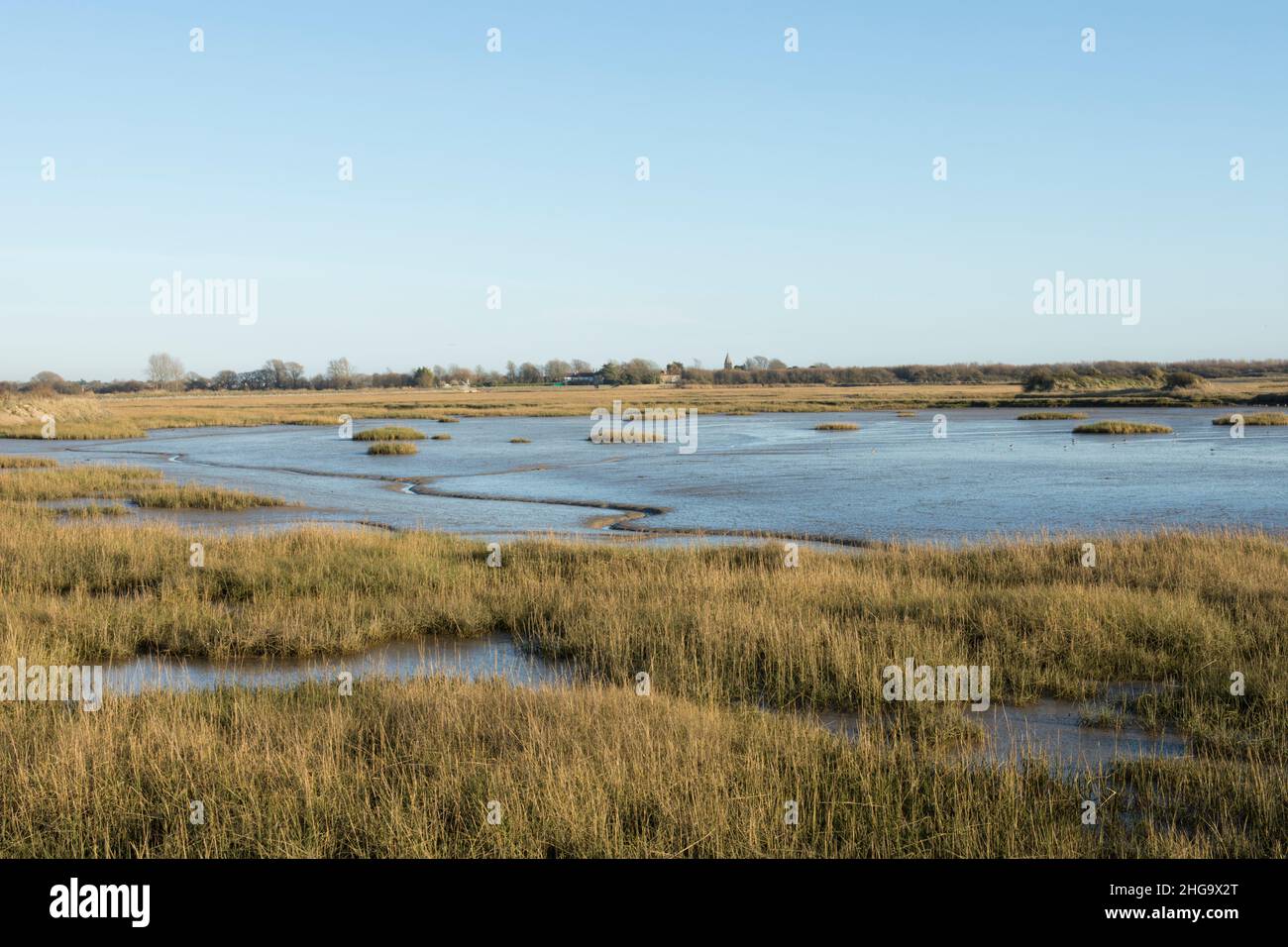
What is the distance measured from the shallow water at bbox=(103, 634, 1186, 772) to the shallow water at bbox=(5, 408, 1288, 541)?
35.4 ft

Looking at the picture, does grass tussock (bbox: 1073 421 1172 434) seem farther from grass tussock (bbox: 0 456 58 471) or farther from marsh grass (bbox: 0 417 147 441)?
marsh grass (bbox: 0 417 147 441)

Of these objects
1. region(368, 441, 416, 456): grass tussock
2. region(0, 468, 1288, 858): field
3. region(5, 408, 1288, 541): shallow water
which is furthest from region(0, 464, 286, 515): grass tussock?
region(368, 441, 416, 456): grass tussock

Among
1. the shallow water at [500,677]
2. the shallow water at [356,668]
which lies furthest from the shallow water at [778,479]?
the shallow water at [500,677]

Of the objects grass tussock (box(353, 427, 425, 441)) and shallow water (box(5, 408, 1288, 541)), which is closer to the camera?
shallow water (box(5, 408, 1288, 541))

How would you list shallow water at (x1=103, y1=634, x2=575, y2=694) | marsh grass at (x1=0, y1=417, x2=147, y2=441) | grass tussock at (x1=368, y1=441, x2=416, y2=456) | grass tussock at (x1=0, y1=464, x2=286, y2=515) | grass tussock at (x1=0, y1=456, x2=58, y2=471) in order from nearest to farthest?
shallow water at (x1=103, y1=634, x2=575, y2=694), grass tussock at (x1=0, y1=464, x2=286, y2=515), grass tussock at (x1=0, y1=456, x2=58, y2=471), grass tussock at (x1=368, y1=441, x2=416, y2=456), marsh grass at (x1=0, y1=417, x2=147, y2=441)

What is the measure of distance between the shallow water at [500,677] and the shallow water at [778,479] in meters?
10.8

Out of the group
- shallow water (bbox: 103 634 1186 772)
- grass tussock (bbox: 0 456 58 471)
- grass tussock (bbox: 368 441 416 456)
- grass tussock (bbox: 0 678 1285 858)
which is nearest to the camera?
grass tussock (bbox: 0 678 1285 858)

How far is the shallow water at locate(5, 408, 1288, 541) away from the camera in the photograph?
2564 cm

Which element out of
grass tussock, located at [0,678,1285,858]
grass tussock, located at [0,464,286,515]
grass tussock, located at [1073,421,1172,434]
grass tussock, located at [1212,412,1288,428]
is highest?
grass tussock, located at [1212,412,1288,428]

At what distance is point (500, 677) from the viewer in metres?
10.4

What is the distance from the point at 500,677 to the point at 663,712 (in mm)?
2304

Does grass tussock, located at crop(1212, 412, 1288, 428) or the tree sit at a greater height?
the tree

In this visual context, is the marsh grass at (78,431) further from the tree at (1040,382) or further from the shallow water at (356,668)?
the tree at (1040,382)
